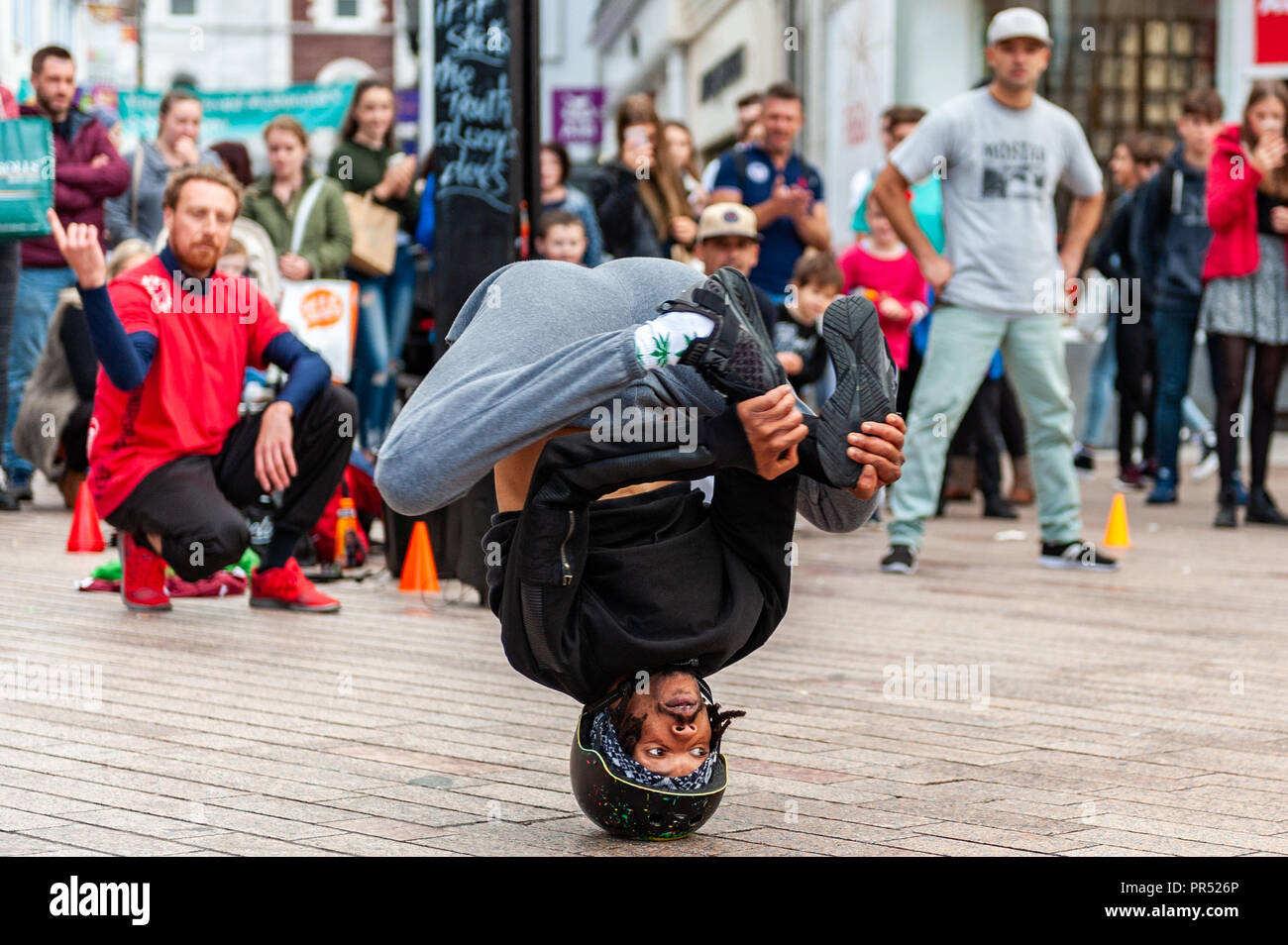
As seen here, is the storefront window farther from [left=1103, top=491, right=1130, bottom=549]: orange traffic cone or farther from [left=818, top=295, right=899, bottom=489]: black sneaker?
[left=818, top=295, right=899, bottom=489]: black sneaker

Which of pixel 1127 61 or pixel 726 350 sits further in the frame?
pixel 1127 61

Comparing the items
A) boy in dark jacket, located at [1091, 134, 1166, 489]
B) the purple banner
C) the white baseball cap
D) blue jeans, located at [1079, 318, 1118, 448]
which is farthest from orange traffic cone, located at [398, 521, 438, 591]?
the purple banner

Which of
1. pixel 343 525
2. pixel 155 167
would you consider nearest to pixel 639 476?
pixel 343 525

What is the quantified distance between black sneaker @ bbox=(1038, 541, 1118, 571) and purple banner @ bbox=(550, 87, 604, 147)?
965 inches

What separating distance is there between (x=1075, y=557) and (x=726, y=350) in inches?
197

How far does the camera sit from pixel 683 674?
11.2 feet

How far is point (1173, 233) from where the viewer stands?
10.9 meters

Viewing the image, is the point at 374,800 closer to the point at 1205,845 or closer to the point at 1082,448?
the point at 1205,845

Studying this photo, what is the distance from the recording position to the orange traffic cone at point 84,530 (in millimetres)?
8273

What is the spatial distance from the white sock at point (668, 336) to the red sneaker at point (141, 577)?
375 centimetres

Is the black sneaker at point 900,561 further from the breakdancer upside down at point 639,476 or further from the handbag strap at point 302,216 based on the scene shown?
the breakdancer upside down at point 639,476

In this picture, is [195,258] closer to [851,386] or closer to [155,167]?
[851,386]

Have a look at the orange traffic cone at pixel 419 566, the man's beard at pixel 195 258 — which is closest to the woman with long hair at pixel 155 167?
the orange traffic cone at pixel 419 566

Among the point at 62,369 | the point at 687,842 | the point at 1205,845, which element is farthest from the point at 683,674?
the point at 62,369
